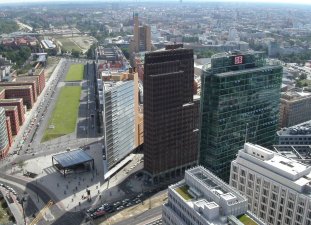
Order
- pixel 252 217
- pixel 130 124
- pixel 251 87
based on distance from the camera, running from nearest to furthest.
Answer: pixel 252 217, pixel 251 87, pixel 130 124

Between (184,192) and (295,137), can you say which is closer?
(184,192)

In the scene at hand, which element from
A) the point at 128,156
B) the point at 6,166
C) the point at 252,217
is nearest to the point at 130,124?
the point at 128,156

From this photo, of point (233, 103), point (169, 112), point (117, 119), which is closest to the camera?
point (233, 103)

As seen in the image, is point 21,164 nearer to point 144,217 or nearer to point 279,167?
point 144,217

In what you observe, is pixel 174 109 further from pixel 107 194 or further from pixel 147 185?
pixel 107 194

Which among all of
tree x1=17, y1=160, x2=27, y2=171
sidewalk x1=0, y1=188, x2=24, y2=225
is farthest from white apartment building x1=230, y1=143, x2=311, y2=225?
tree x1=17, y1=160, x2=27, y2=171

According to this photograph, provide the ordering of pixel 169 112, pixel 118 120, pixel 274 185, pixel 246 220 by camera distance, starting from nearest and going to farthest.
→ pixel 246 220
pixel 274 185
pixel 169 112
pixel 118 120

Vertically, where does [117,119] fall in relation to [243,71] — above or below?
below

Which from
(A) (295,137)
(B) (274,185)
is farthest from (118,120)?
(A) (295,137)
